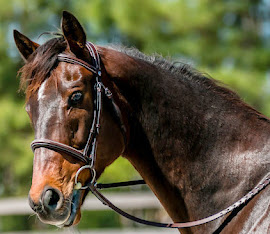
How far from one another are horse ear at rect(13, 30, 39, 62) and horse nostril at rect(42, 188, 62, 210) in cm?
105

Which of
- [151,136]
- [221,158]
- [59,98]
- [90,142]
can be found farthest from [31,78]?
[221,158]

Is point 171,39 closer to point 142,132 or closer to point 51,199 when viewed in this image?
point 142,132

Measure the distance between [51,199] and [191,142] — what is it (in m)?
0.96

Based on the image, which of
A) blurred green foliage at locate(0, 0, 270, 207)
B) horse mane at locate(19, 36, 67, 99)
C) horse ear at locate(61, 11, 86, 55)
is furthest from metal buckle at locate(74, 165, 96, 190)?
blurred green foliage at locate(0, 0, 270, 207)

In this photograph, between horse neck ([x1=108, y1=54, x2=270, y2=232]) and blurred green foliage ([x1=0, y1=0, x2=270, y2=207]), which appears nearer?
horse neck ([x1=108, y1=54, x2=270, y2=232])

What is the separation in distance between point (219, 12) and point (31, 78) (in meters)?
12.5

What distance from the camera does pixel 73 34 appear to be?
301 cm

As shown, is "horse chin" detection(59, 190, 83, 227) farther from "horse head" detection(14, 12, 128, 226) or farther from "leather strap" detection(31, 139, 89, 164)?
"leather strap" detection(31, 139, 89, 164)

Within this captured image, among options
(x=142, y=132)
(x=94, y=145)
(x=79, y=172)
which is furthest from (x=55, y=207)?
(x=142, y=132)

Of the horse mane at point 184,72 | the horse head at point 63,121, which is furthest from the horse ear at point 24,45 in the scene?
the horse mane at point 184,72

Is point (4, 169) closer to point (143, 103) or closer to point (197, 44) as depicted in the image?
point (197, 44)

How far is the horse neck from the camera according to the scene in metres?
2.88

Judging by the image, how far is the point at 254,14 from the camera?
1544 cm

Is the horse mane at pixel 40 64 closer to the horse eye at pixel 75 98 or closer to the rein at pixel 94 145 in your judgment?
the rein at pixel 94 145
